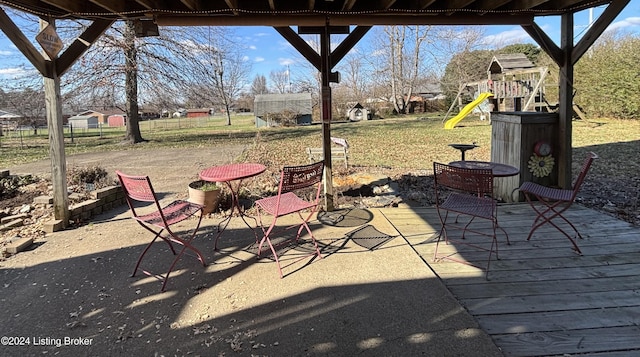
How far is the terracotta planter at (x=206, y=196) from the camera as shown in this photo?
481cm

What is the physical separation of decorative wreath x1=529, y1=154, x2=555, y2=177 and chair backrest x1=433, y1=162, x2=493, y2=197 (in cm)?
248

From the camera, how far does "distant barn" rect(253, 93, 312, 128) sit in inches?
992

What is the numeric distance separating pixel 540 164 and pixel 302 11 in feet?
11.8

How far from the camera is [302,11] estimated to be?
14.6ft

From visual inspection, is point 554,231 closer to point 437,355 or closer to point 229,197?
point 437,355

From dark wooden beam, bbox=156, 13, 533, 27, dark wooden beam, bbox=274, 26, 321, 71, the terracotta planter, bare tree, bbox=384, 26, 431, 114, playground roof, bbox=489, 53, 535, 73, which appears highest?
bare tree, bbox=384, 26, 431, 114

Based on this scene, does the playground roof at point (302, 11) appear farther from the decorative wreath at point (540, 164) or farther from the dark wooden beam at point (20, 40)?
the decorative wreath at point (540, 164)

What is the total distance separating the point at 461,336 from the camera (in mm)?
2250

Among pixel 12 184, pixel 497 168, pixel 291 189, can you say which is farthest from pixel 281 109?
pixel 291 189

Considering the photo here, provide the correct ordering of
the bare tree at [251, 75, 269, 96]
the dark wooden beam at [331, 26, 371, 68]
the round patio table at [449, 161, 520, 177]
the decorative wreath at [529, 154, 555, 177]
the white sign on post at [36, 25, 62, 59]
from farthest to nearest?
the bare tree at [251, 75, 269, 96] < the decorative wreath at [529, 154, 555, 177] < the dark wooden beam at [331, 26, 371, 68] < the white sign on post at [36, 25, 62, 59] < the round patio table at [449, 161, 520, 177]

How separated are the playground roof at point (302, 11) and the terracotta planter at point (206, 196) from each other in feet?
6.49

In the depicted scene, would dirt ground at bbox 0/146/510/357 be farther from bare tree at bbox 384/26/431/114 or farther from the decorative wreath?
bare tree at bbox 384/26/431/114

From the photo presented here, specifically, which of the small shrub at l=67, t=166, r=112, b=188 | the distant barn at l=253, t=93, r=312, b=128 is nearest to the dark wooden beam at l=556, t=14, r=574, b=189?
the small shrub at l=67, t=166, r=112, b=188

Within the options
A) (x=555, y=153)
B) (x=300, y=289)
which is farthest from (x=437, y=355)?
(x=555, y=153)
